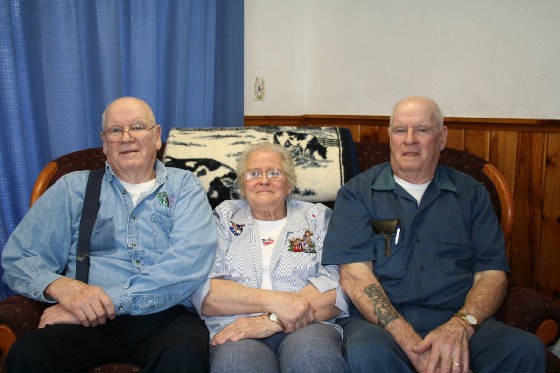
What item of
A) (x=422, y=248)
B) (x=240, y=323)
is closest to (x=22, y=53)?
(x=240, y=323)

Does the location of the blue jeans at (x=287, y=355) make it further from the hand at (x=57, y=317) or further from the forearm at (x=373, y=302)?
the hand at (x=57, y=317)

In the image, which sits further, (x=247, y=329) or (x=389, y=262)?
(x=389, y=262)

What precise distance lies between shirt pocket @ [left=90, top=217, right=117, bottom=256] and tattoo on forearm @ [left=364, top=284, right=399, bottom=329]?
861mm

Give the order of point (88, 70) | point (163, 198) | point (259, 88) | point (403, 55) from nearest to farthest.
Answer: point (163, 198), point (88, 70), point (403, 55), point (259, 88)

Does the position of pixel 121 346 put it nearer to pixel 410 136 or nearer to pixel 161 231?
pixel 161 231

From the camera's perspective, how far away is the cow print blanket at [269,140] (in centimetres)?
194

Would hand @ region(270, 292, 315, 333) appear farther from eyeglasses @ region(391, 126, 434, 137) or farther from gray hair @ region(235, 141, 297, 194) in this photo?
eyeglasses @ region(391, 126, 434, 137)

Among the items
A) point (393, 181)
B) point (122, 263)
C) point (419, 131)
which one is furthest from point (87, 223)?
point (419, 131)

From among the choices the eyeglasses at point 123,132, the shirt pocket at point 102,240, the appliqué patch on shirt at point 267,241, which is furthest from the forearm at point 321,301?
the eyeglasses at point 123,132

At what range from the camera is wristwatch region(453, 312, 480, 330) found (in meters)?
1.45

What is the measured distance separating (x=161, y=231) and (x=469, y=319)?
1.04 meters

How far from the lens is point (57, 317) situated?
4.67 feet

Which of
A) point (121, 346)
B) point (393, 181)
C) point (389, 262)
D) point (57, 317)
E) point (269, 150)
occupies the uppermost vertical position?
point (269, 150)

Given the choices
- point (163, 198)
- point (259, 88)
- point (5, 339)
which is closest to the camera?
point (5, 339)
